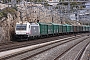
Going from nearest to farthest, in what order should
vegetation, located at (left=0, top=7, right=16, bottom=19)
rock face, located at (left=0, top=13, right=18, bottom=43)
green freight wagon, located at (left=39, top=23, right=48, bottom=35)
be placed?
1. rock face, located at (left=0, top=13, right=18, bottom=43)
2. vegetation, located at (left=0, top=7, right=16, bottom=19)
3. green freight wagon, located at (left=39, top=23, right=48, bottom=35)

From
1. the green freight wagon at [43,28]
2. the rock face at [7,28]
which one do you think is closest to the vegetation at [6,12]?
the rock face at [7,28]

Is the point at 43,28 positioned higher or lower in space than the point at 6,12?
lower

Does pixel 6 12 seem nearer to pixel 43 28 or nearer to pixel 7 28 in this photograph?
pixel 7 28

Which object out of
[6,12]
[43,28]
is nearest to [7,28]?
[6,12]

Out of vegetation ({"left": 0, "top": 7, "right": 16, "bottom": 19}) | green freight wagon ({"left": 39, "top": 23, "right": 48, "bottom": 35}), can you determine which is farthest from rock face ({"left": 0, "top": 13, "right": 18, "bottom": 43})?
green freight wagon ({"left": 39, "top": 23, "right": 48, "bottom": 35})

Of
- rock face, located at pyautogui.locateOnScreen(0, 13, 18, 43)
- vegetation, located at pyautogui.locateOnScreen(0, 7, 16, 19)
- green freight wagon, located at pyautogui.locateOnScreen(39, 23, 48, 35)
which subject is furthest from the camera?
green freight wagon, located at pyautogui.locateOnScreen(39, 23, 48, 35)

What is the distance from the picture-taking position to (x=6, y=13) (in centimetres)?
4006

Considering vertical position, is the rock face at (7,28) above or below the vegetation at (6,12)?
below

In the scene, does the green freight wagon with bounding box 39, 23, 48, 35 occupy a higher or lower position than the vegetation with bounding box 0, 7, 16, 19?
lower

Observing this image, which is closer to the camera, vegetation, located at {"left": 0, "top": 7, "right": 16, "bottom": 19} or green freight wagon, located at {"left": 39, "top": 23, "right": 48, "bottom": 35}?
vegetation, located at {"left": 0, "top": 7, "right": 16, "bottom": 19}

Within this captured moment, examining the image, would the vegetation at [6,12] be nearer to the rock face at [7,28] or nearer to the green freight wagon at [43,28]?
the rock face at [7,28]

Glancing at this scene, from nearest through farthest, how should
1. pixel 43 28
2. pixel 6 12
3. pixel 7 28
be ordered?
pixel 7 28 < pixel 6 12 < pixel 43 28

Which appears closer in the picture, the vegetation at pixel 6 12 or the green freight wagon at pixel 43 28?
the vegetation at pixel 6 12

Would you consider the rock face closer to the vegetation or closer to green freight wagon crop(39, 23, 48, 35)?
the vegetation
